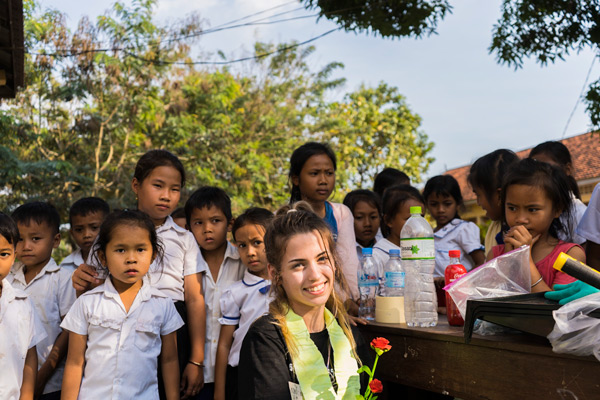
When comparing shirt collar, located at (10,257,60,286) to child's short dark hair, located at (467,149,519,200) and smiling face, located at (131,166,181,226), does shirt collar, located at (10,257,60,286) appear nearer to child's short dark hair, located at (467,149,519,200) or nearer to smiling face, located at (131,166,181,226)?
smiling face, located at (131,166,181,226)

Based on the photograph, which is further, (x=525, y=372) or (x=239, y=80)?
(x=239, y=80)

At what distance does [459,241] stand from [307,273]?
84.9 inches

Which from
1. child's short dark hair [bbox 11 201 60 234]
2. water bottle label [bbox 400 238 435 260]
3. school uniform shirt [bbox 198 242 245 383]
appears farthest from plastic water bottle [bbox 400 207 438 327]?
child's short dark hair [bbox 11 201 60 234]

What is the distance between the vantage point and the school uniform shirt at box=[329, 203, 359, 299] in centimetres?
298

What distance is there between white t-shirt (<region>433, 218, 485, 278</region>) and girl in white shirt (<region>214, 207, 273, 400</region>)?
148 centimetres

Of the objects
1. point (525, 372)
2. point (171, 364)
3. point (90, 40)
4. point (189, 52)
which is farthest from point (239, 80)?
point (525, 372)

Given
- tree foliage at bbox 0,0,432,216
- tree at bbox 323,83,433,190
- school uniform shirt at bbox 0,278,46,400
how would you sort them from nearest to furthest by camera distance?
school uniform shirt at bbox 0,278,46,400
tree foliage at bbox 0,0,432,216
tree at bbox 323,83,433,190

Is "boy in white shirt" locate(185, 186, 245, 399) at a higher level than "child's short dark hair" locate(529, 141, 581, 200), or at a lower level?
lower

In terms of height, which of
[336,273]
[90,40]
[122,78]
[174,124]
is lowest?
[336,273]

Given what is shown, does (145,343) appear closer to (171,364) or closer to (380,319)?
(171,364)

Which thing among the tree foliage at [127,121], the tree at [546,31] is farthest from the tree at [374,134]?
the tree at [546,31]

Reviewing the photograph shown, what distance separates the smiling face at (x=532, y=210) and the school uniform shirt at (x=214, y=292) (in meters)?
1.59

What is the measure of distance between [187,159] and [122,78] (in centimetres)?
226

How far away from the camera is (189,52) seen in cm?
1306
